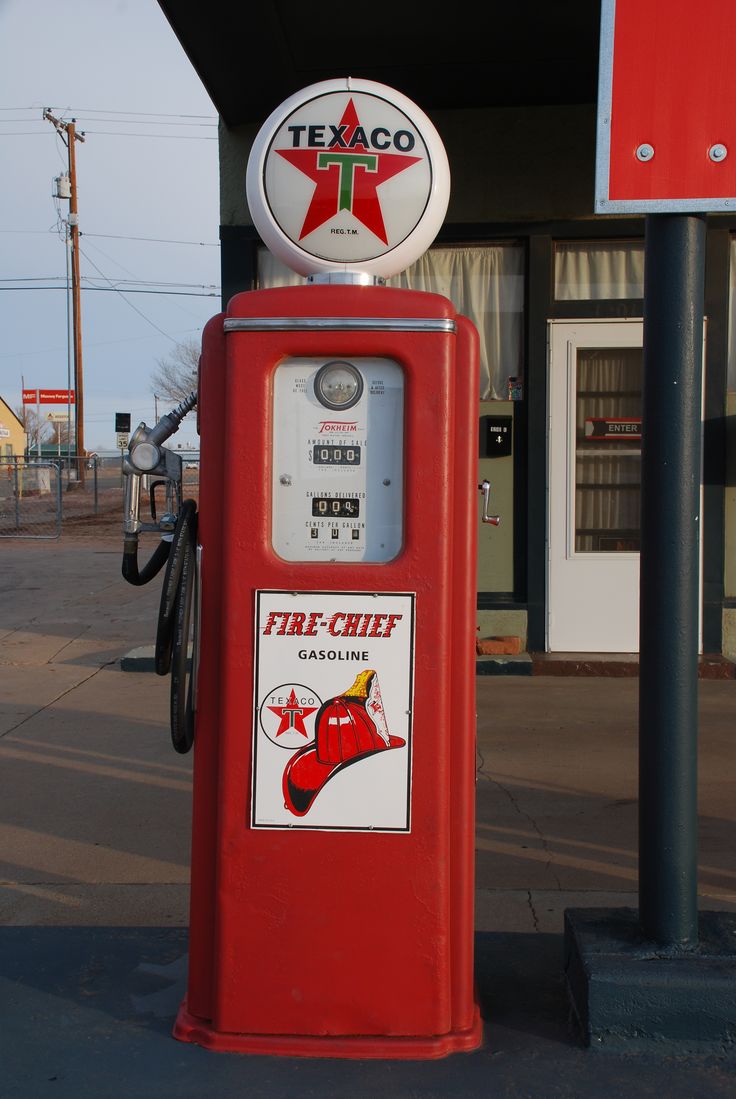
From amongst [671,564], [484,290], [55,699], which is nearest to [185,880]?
[671,564]

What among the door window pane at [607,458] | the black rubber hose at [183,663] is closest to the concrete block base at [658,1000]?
the black rubber hose at [183,663]

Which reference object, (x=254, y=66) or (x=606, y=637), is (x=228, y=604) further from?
(x=606, y=637)

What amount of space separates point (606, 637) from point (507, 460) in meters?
1.42

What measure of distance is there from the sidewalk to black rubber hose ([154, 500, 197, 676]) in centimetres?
105

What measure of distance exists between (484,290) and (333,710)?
553cm

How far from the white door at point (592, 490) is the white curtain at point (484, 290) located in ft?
1.12

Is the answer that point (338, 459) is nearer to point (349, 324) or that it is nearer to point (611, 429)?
point (349, 324)

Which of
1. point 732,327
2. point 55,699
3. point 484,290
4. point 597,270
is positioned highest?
point 597,270

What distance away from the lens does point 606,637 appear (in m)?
7.62

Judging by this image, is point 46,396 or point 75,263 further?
point 46,396

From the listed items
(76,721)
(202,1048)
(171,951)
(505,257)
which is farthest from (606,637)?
(202,1048)

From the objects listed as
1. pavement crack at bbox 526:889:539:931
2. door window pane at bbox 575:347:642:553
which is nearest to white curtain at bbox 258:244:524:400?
door window pane at bbox 575:347:642:553

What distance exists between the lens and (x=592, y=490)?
25.2 feet

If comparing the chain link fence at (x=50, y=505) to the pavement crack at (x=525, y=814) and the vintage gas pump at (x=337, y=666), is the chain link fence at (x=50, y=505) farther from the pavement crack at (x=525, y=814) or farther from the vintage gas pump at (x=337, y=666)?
the vintage gas pump at (x=337, y=666)
